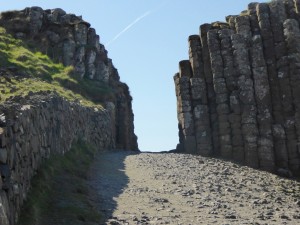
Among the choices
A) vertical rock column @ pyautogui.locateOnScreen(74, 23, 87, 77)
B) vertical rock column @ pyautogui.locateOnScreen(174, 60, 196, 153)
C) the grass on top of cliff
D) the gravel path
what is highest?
vertical rock column @ pyautogui.locateOnScreen(74, 23, 87, 77)

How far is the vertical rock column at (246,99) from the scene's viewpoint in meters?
33.8

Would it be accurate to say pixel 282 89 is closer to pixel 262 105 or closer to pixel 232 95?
pixel 262 105

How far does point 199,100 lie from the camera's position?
37.5 meters

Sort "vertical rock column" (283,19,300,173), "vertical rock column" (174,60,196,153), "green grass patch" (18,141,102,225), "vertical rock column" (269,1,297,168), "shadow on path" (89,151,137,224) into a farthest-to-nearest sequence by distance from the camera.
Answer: "vertical rock column" (174,60,196,153) < "vertical rock column" (269,1,297,168) < "vertical rock column" (283,19,300,173) < "shadow on path" (89,151,137,224) < "green grass patch" (18,141,102,225)

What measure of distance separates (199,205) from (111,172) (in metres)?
7.39

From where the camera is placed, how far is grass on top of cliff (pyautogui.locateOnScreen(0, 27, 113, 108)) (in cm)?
3981

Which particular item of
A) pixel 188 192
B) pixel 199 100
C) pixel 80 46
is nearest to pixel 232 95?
pixel 199 100

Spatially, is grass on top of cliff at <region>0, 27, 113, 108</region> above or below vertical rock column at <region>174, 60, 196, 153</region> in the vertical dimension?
above

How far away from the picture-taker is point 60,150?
21.8 m

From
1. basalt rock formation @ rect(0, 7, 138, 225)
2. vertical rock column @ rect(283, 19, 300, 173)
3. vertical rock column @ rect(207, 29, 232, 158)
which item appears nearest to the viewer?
basalt rock formation @ rect(0, 7, 138, 225)

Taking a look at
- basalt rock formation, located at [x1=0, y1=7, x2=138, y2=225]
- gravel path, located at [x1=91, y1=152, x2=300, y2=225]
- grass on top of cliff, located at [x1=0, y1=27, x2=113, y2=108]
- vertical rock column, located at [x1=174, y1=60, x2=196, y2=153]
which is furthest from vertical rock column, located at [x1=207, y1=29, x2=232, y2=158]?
grass on top of cliff, located at [x1=0, y1=27, x2=113, y2=108]

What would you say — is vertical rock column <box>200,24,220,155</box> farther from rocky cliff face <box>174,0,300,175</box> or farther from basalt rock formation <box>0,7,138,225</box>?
basalt rock formation <box>0,7,138,225</box>

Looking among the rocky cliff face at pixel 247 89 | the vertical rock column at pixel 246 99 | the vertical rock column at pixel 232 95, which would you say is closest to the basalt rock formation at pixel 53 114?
the rocky cliff face at pixel 247 89

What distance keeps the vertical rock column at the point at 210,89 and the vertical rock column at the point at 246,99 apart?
2.35 metres
